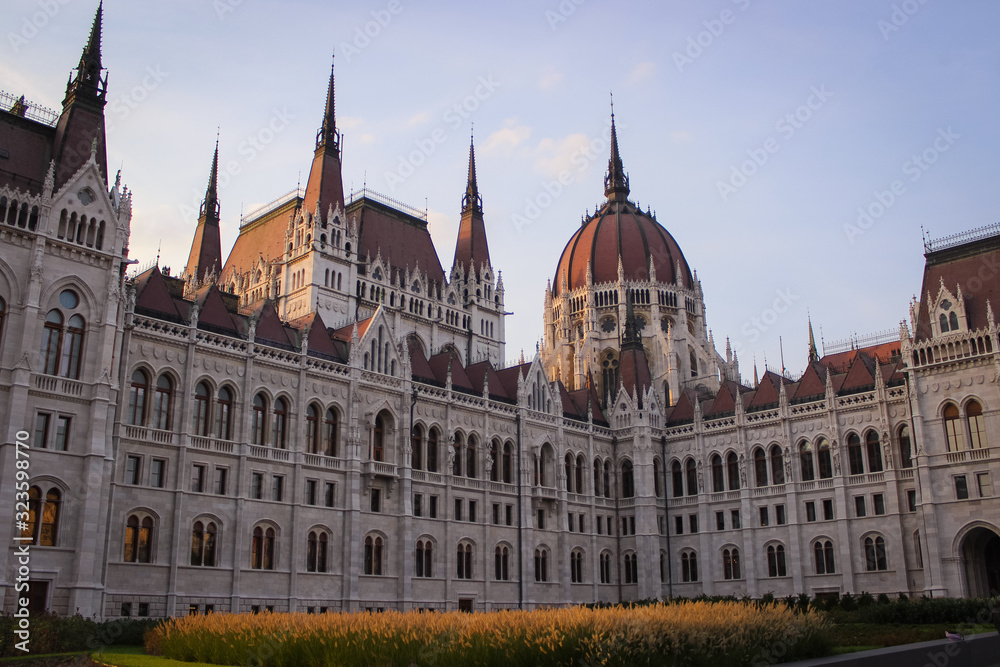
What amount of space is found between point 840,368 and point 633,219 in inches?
1365

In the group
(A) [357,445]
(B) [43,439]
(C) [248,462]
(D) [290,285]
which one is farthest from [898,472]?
(B) [43,439]

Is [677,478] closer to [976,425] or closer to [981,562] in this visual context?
[981,562]

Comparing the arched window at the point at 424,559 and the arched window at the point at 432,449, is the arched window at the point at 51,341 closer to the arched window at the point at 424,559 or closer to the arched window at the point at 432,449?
the arched window at the point at 432,449

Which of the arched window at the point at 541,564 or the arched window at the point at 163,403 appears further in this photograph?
the arched window at the point at 541,564

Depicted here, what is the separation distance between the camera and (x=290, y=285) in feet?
205

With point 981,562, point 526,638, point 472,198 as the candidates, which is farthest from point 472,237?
point 526,638

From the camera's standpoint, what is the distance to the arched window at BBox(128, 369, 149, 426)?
40688 mm

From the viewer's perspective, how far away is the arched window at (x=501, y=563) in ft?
179

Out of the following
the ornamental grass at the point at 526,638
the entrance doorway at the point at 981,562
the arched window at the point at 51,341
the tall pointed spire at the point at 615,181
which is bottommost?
the ornamental grass at the point at 526,638

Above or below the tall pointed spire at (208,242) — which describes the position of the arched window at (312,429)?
below

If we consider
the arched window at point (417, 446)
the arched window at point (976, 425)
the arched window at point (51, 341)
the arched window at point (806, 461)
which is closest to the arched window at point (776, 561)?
the arched window at point (806, 461)

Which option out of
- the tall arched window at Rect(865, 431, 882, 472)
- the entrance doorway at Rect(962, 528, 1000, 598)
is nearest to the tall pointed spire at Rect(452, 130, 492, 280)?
the tall arched window at Rect(865, 431, 882, 472)

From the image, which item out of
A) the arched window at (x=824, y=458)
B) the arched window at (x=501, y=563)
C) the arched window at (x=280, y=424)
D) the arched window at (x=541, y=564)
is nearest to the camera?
the arched window at (x=280, y=424)

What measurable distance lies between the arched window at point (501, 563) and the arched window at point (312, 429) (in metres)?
13.8
